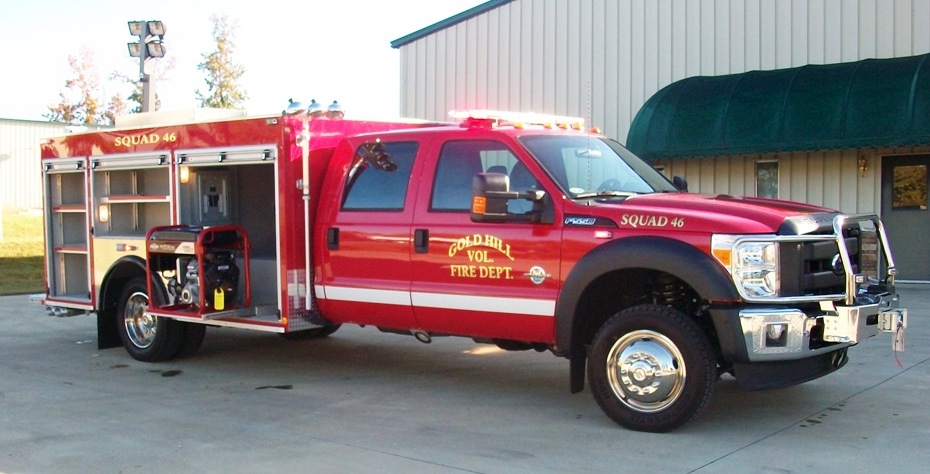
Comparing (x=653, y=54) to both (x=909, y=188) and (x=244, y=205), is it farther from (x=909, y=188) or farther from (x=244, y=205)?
(x=244, y=205)

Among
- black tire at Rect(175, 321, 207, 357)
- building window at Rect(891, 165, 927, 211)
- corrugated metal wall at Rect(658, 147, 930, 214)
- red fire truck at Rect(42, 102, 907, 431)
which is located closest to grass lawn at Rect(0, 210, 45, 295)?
black tire at Rect(175, 321, 207, 357)

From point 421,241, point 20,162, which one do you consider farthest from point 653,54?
point 20,162

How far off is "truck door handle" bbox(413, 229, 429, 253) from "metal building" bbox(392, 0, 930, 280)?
19.4 feet

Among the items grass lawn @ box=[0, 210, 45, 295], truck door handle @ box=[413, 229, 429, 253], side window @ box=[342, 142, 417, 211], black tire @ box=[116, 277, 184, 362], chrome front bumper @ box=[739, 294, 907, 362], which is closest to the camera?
chrome front bumper @ box=[739, 294, 907, 362]

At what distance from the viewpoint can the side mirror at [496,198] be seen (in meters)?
6.55

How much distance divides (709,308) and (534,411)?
170cm

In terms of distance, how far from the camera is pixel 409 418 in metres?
7.00

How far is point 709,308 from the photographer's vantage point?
20.0 feet

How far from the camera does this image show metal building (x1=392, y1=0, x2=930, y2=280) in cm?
1454

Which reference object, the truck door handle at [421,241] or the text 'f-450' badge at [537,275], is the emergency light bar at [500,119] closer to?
the truck door handle at [421,241]

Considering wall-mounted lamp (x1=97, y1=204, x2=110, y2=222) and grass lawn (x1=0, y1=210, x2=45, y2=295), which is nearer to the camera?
wall-mounted lamp (x1=97, y1=204, x2=110, y2=222)

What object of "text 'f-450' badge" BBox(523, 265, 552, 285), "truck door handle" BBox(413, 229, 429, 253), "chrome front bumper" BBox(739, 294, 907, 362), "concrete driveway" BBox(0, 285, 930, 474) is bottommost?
"concrete driveway" BBox(0, 285, 930, 474)

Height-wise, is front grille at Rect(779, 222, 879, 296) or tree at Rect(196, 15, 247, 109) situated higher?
tree at Rect(196, 15, 247, 109)

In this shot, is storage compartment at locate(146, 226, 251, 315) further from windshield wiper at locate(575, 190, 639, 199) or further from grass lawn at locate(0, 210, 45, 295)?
grass lawn at locate(0, 210, 45, 295)
